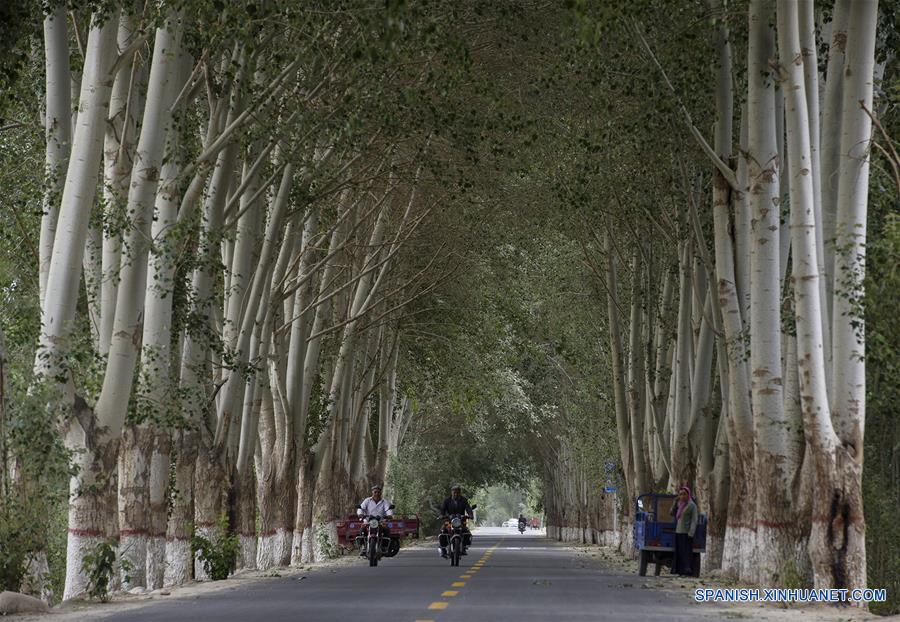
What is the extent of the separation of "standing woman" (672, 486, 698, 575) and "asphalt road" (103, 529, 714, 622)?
1.33 m

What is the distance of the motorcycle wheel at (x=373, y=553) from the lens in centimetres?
2903

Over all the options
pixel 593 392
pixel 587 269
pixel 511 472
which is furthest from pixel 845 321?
pixel 511 472

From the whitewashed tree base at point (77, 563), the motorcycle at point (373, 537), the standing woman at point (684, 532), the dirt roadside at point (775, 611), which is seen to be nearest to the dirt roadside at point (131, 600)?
the whitewashed tree base at point (77, 563)

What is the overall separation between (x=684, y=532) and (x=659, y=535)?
2.76 ft

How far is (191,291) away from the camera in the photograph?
21219mm

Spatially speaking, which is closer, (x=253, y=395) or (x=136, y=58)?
(x=136, y=58)

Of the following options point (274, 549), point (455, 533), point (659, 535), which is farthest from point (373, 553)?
point (659, 535)

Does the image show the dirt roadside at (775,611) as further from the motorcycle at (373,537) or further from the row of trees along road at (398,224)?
the motorcycle at (373,537)

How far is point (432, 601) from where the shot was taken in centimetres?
1584

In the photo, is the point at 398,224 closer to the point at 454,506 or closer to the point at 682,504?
the point at 454,506

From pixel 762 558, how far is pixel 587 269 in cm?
2200

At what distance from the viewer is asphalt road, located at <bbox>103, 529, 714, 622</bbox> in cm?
1359

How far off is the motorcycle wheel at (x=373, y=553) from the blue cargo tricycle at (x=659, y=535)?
5.58 m

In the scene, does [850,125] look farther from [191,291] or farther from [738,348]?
[191,291]
